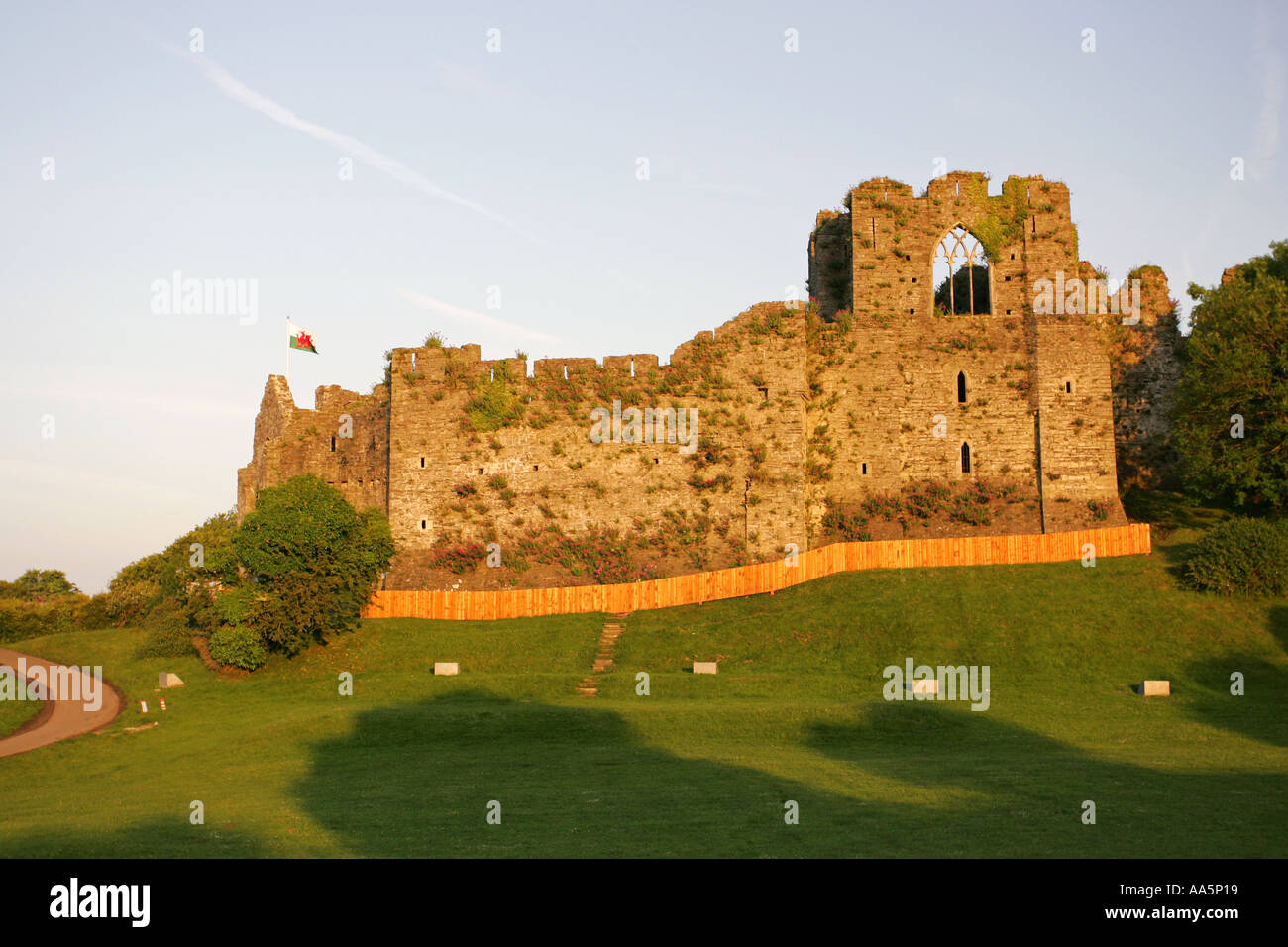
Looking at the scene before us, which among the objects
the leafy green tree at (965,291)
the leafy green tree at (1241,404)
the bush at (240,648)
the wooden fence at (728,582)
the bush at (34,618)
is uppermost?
the leafy green tree at (965,291)

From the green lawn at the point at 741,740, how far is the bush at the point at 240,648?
61 centimetres

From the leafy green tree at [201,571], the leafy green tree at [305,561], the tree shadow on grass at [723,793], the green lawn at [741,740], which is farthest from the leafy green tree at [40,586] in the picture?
the tree shadow on grass at [723,793]

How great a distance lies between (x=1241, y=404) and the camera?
3975 cm

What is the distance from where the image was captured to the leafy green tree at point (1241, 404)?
1524 inches

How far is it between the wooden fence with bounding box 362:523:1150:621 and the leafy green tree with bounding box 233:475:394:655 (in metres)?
3.06

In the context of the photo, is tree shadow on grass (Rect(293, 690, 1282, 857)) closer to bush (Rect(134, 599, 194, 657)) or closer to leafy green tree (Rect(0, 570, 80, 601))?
bush (Rect(134, 599, 194, 657))

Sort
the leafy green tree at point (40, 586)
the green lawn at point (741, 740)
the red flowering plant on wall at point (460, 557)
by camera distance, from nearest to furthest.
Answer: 1. the green lawn at point (741, 740)
2. the red flowering plant on wall at point (460, 557)
3. the leafy green tree at point (40, 586)

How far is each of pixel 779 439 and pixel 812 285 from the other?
8770 millimetres

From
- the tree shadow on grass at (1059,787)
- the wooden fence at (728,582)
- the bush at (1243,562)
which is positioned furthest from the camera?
the wooden fence at (728,582)

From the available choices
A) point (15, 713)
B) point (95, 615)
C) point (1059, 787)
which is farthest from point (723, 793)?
point (95, 615)

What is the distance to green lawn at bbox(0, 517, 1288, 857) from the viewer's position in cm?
1638

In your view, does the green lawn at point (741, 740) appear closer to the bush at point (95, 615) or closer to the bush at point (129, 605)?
the bush at point (129, 605)
